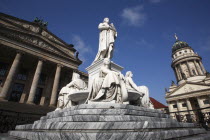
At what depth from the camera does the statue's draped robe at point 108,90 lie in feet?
11.9

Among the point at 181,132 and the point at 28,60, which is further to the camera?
the point at 28,60

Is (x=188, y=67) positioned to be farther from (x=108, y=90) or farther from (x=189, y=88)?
(x=108, y=90)

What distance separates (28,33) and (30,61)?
17.7 feet

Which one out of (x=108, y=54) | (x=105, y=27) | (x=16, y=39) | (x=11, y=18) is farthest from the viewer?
(x=11, y=18)

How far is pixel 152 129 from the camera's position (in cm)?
240

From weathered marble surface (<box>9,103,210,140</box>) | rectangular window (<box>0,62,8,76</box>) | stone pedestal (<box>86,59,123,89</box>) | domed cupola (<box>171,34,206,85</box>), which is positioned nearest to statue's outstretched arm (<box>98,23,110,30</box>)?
stone pedestal (<box>86,59,123,89</box>)

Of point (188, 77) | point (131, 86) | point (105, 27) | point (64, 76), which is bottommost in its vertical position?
point (131, 86)

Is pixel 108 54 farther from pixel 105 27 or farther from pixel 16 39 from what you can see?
pixel 16 39

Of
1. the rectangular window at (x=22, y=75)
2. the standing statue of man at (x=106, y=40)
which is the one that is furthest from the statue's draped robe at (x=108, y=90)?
the rectangular window at (x=22, y=75)

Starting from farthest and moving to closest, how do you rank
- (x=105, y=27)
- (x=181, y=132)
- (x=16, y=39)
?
(x=16, y=39), (x=105, y=27), (x=181, y=132)

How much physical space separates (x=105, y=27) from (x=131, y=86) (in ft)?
12.5

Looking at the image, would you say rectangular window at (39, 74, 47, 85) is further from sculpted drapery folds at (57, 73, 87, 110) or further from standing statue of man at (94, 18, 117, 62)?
standing statue of man at (94, 18, 117, 62)

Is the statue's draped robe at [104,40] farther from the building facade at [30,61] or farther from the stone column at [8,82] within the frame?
the stone column at [8,82]

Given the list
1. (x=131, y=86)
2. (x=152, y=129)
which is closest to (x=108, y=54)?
(x=131, y=86)
